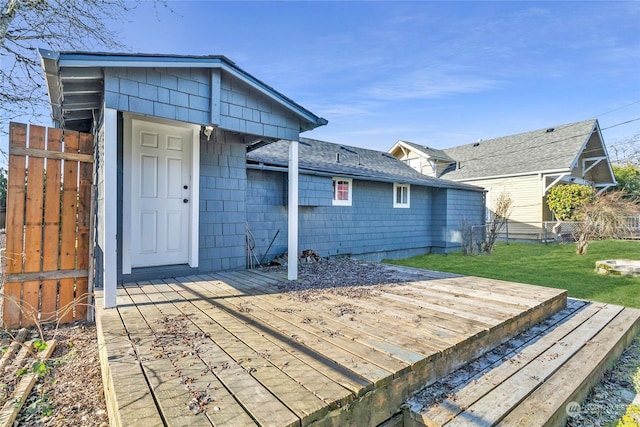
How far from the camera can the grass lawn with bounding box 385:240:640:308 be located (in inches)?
213

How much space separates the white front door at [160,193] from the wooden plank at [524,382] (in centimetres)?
406

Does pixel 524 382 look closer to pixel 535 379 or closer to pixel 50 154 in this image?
pixel 535 379

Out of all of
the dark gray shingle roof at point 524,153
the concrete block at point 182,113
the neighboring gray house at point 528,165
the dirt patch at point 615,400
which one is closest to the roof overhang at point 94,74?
the concrete block at point 182,113

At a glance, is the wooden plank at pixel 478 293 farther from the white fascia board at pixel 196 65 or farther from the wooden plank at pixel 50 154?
the wooden plank at pixel 50 154

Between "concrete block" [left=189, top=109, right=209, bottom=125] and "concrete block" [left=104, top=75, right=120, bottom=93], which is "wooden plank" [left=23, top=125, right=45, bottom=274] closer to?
"concrete block" [left=104, top=75, right=120, bottom=93]

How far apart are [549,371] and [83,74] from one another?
15.5 feet

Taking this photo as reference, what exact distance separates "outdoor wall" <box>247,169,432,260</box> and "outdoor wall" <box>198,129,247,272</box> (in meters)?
1.27

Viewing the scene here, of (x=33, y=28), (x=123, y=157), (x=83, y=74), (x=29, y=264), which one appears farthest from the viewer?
(x=33, y=28)

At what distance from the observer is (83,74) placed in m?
2.96

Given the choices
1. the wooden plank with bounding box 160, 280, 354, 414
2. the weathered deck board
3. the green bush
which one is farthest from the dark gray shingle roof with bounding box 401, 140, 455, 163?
the wooden plank with bounding box 160, 280, 354, 414

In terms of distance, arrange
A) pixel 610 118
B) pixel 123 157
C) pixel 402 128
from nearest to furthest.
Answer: pixel 123 157
pixel 610 118
pixel 402 128

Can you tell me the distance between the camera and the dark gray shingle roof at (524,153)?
47.8 feet

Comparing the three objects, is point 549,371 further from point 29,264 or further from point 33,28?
point 33,28

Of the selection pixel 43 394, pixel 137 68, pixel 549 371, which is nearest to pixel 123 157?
pixel 137 68
